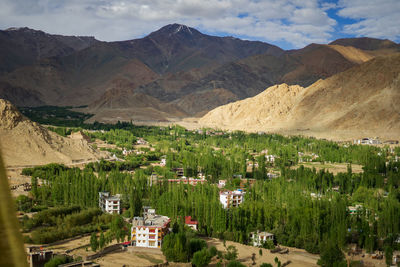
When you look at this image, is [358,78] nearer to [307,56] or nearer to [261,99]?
[261,99]

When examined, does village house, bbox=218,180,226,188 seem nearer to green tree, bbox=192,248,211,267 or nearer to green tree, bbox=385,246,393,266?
green tree, bbox=192,248,211,267

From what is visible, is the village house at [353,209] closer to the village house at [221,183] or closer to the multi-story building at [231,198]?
the multi-story building at [231,198]

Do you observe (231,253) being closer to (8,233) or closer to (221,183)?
(221,183)

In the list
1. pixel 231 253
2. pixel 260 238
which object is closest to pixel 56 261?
pixel 231 253

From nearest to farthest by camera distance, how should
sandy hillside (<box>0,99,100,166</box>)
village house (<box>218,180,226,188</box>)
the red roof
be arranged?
1. the red roof
2. village house (<box>218,180,226,188</box>)
3. sandy hillside (<box>0,99,100,166</box>)

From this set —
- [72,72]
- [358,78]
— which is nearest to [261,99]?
[358,78]

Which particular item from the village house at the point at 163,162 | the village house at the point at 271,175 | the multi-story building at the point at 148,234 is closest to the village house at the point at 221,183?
the village house at the point at 271,175

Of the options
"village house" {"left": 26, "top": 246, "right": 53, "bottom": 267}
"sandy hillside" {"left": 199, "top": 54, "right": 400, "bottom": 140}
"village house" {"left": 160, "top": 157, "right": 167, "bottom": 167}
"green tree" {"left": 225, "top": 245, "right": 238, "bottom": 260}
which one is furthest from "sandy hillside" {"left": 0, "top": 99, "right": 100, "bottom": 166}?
"sandy hillside" {"left": 199, "top": 54, "right": 400, "bottom": 140}
